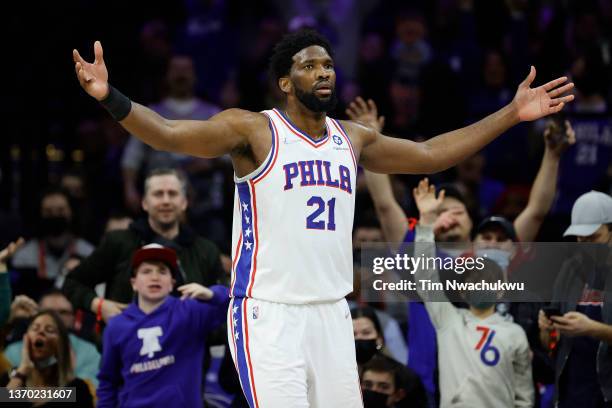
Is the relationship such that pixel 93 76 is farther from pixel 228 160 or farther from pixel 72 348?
pixel 228 160

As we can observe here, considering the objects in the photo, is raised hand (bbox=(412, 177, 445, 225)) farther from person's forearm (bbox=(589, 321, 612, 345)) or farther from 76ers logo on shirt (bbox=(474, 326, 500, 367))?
person's forearm (bbox=(589, 321, 612, 345))

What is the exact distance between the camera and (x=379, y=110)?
11086 millimetres

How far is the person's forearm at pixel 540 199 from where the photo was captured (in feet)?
24.6

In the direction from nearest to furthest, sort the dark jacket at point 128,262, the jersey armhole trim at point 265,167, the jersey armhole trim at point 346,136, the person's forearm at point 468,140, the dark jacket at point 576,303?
the jersey armhole trim at point 265,167, the jersey armhole trim at point 346,136, the person's forearm at point 468,140, the dark jacket at point 576,303, the dark jacket at point 128,262

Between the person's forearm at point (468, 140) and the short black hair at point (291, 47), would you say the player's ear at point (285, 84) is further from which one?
the person's forearm at point (468, 140)

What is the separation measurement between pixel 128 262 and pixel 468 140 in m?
2.58

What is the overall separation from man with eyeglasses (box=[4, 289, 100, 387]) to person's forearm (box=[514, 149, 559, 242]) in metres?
3.04

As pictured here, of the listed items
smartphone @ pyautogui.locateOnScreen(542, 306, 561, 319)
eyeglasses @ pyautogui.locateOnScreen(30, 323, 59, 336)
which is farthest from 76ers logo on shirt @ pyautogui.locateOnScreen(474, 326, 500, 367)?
eyeglasses @ pyautogui.locateOnScreen(30, 323, 59, 336)

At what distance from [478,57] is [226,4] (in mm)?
2760

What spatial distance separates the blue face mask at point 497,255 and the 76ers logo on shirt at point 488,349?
1.62 ft

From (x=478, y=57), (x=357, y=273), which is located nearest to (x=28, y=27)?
(x=478, y=57)

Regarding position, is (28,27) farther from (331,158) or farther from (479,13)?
(331,158)

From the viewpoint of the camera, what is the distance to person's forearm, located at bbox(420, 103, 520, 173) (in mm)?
6062

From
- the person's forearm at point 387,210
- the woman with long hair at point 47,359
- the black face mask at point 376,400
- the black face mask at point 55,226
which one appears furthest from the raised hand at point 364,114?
the black face mask at point 55,226
